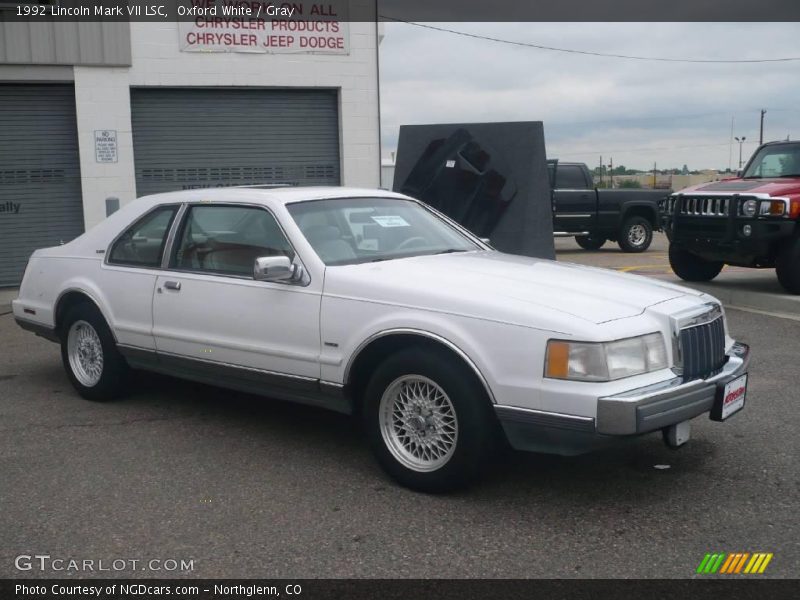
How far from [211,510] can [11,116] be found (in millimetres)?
11249

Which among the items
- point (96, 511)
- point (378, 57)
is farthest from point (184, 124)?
point (96, 511)

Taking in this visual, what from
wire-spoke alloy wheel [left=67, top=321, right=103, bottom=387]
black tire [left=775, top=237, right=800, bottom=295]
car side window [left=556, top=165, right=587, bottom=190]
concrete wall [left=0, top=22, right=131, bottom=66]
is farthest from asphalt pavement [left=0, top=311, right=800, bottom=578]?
car side window [left=556, top=165, right=587, bottom=190]

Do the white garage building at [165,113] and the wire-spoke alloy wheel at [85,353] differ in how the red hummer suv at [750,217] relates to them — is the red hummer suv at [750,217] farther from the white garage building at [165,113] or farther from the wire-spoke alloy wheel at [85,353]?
the wire-spoke alloy wheel at [85,353]

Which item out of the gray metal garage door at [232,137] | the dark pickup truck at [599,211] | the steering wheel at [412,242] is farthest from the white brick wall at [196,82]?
the steering wheel at [412,242]

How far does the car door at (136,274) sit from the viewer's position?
5750 mm

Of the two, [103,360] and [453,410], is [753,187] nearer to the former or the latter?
[453,410]

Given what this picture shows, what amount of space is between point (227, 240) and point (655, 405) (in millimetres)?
2786

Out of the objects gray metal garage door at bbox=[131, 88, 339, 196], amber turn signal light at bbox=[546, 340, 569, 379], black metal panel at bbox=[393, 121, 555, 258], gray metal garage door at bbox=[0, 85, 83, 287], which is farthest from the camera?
gray metal garage door at bbox=[131, 88, 339, 196]

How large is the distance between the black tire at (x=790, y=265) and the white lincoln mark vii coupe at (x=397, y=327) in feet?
19.2

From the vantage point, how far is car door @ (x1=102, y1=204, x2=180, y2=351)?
18.9 feet

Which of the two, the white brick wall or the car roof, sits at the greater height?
the white brick wall

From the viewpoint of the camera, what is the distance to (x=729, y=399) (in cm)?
443

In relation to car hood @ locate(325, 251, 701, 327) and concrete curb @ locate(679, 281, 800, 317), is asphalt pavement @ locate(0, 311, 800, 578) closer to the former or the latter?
car hood @ locate(325, 251, 701, 327)

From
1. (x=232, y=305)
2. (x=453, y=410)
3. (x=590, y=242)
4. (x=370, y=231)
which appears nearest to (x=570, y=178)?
(x=590, y=242)
